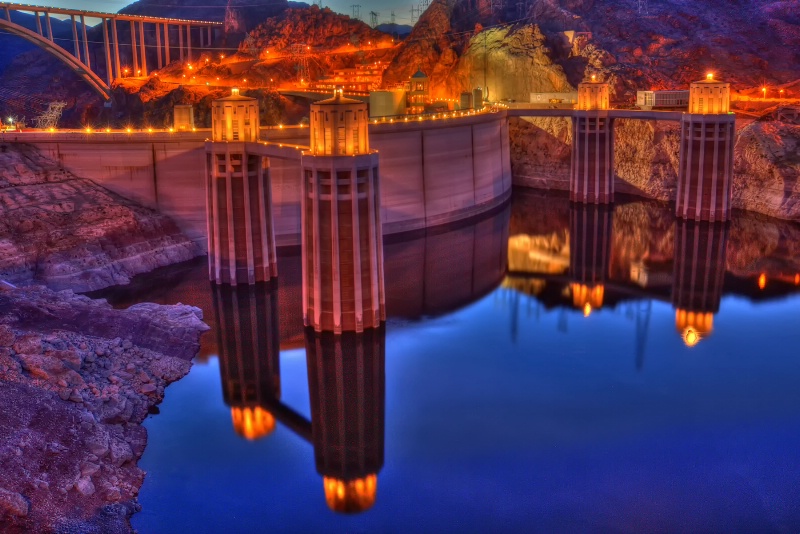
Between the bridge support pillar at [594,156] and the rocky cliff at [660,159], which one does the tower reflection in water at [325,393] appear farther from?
the rocky cliff at [660,159]

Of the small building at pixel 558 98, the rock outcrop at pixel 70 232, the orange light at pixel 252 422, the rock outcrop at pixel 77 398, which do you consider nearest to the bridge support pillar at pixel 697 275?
the orange light at pixel 252 422

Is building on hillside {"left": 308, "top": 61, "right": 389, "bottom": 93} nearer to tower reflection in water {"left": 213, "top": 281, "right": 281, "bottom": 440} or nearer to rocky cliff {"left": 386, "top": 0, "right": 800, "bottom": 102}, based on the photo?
rocky cliff {"left": 386, "top": 0, "right": 800, "bottom": 102}

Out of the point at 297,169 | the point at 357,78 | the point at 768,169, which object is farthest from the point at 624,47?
the point at 297,169

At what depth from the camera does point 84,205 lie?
48.7 meters

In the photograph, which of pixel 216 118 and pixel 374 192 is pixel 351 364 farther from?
pixel 216 118

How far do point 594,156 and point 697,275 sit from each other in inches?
913

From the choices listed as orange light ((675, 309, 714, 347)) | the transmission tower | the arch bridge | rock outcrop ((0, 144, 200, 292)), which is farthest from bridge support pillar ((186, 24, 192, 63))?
orange light ((675, 309, 714, 347))

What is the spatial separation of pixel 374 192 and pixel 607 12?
57797mm

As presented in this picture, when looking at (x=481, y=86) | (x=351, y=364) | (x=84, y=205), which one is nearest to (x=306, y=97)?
(x=481, y=86)

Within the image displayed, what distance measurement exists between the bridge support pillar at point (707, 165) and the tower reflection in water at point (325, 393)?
32550 millimetres

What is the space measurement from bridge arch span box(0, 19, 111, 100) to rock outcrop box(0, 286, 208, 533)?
195 ft

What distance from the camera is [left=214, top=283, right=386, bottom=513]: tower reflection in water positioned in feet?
87.4

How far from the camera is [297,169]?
53.1 meters

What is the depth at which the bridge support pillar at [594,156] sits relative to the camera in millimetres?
69438
